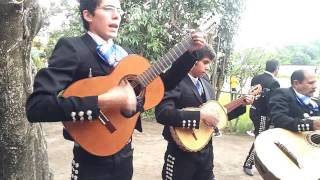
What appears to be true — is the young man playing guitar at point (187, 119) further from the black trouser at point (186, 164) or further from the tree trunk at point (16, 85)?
the tree trunk at point (16, 85)

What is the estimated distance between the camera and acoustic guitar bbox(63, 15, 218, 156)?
217 cm

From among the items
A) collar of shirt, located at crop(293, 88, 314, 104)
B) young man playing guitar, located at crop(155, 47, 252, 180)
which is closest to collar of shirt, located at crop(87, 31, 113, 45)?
young man playing guitar, located at crop(155, 47, 252, 180)

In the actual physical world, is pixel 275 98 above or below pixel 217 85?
above

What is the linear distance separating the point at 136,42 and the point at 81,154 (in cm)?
798

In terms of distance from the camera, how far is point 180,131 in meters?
3.26

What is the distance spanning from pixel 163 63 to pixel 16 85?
149cm

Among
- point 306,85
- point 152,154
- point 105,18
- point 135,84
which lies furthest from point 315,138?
point 152,154

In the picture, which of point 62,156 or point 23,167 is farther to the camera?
point 62,156

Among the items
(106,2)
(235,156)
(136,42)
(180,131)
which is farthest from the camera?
(136,42)

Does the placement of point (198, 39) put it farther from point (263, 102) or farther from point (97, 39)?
point (263, 102)

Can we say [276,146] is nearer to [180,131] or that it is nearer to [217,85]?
[180,131]

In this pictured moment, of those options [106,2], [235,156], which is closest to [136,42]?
[235,156]

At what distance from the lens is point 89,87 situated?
2199 mm

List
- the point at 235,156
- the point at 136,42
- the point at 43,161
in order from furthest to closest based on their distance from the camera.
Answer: the point at 136,42 < the point at 235,156 < the point at 43,161
